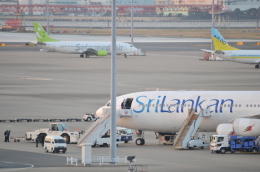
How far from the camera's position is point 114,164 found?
39.8 m

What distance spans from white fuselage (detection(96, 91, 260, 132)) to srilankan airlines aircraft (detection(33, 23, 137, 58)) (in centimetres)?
10278

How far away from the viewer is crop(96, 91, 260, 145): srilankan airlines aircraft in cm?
4894

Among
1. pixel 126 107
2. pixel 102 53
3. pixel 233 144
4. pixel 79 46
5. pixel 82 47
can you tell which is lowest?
pixel 102 53

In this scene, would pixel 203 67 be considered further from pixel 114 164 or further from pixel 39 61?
pixel 114 164

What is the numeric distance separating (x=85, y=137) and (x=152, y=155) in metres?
6.01

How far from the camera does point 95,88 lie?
9300 cm

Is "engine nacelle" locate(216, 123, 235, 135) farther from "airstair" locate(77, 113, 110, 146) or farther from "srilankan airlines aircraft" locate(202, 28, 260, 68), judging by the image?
"srilankan airlines aircraft" locate(202, 28, 260, 68)

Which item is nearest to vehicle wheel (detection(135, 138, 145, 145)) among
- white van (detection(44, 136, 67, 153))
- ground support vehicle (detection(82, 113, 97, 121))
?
white van (detection(44, 136, 67, 153))

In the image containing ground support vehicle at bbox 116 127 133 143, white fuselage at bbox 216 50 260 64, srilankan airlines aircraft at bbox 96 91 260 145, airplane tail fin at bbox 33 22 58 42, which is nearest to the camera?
srilankan airlines aircraft at bbox 96 91 260 145

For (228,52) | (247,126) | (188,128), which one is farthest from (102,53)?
(247,126)

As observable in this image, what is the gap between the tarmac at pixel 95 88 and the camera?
41.6 metres

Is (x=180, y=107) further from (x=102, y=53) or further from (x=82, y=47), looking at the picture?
(x=82, y=47)

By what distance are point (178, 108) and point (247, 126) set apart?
19.7ft

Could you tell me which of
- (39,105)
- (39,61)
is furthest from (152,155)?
(39,61)
